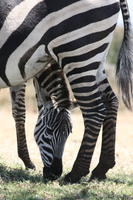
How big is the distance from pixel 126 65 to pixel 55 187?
2.09 m

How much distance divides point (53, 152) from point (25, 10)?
7.12 feet

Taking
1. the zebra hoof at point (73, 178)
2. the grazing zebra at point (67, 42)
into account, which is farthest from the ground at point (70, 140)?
the grazing zebra at point (67, 42)

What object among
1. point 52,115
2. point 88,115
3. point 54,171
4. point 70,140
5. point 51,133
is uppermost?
point 88,115

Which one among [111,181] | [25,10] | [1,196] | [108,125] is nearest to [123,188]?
[111,181]

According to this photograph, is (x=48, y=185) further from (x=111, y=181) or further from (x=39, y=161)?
(x=39, y=161)

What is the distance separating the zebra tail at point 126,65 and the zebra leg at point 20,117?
1807 millimetres

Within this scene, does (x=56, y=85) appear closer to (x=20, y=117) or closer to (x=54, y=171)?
(x=20, y=117)

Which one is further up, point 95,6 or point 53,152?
point 95,6

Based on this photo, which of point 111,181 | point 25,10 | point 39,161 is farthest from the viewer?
point 39,161

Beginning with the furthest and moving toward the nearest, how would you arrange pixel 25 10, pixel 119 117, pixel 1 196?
pixel 119 117 < pixel 25 10 < pixel 1 196

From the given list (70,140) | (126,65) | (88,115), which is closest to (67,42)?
(88,115)

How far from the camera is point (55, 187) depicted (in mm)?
4363

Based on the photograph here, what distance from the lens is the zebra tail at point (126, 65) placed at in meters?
5.05

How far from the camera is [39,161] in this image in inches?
259
